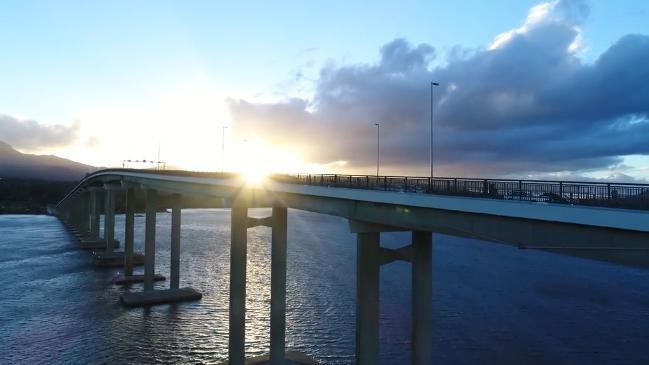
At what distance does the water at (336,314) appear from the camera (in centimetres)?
2684

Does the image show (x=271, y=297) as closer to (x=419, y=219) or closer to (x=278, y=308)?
(x=278, y=308)

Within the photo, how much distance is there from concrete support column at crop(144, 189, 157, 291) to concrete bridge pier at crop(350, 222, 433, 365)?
89.5 ft

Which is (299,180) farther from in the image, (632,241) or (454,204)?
(632,241)

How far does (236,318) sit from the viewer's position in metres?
23.9

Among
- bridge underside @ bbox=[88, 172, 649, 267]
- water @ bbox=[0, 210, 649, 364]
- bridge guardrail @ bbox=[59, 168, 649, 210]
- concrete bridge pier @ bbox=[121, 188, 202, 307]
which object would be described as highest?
bridge guardrail @ bbox=[59, 168, 649, 210]

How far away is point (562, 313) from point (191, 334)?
2806 centimetres

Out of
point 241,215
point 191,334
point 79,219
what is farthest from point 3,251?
point 241,215

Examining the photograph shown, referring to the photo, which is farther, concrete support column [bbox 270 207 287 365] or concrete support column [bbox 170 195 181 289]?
concrete support column [bbox 170 195 181 289]

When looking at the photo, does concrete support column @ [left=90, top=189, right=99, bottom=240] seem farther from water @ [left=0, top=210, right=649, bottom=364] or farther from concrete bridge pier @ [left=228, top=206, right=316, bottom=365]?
concrete bridge pier @ [left=228, top=206, right=316, bottom=365]

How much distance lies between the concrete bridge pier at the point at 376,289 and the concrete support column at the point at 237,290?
27.0 ft

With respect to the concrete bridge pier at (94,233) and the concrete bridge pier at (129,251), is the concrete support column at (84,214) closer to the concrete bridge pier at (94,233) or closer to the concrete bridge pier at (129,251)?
the concrete bridge pier at (94,233)

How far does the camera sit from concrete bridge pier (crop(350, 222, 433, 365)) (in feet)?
58.0

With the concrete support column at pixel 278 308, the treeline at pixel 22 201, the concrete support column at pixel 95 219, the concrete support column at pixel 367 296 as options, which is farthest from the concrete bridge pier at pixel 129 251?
the treeline at pixel 22 201

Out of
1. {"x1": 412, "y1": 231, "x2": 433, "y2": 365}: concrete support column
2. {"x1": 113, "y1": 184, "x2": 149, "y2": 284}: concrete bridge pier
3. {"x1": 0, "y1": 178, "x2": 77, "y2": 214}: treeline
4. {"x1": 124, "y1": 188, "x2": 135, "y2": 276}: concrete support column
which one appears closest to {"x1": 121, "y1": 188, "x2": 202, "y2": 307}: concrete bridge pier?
{"x1": 113, "y1": 184, "x2": 149, "y2": 284}: concrete bridge pier
